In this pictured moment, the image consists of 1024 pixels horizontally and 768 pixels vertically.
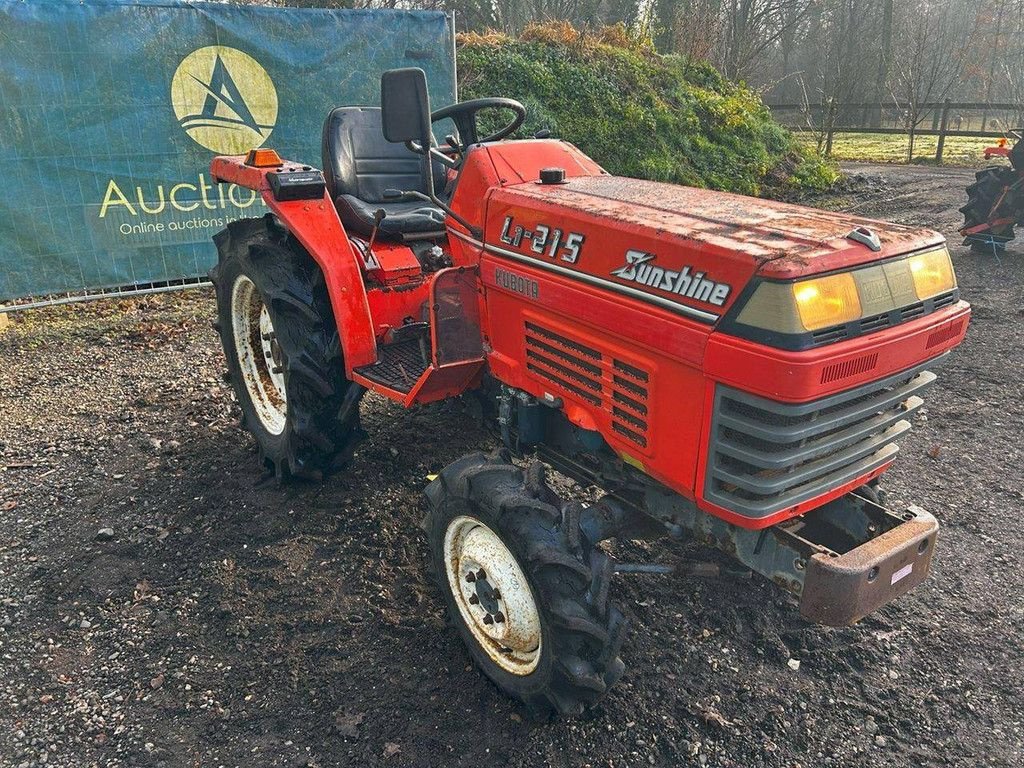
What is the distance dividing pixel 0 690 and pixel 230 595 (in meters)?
0.76

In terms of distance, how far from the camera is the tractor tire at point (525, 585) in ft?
7.05

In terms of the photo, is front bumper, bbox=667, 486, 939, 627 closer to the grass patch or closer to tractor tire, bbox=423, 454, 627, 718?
tractor tire, bbox=423, 454, 627, 718

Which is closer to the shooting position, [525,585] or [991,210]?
[525,585]

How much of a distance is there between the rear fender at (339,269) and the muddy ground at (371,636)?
1.84 ft

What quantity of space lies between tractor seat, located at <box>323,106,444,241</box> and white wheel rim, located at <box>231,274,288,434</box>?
0.63m

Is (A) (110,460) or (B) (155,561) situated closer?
(B) (155,561)

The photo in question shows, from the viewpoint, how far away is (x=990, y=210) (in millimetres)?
8133

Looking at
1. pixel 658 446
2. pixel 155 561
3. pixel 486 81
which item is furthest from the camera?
pixel 486 81

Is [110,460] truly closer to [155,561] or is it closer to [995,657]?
[155,561]

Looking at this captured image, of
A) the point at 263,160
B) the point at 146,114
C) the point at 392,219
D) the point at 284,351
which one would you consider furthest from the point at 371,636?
the point at 146,114

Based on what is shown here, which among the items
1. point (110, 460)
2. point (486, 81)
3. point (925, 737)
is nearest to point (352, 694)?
point (925, 737)

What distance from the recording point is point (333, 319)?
331cm

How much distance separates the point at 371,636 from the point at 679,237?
1.75m

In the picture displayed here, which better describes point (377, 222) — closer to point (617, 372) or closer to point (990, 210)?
point (617, 372)
